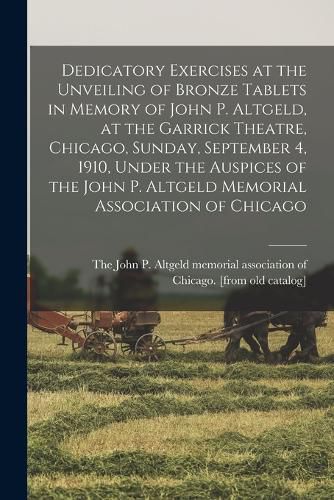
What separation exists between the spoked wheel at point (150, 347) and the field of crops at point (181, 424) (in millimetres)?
115

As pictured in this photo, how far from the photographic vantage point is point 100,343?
15.1 meters

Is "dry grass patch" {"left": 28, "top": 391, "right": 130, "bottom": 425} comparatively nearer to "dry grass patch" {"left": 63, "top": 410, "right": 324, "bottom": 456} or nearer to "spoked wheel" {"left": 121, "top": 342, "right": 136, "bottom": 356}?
"dry grass patch" {"left": 63, "top": 410, "right": 324, "bottom": 456}

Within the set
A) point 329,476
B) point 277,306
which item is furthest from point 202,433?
point 277,306

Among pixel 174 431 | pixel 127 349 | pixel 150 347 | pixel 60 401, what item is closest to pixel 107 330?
pixel 127 349

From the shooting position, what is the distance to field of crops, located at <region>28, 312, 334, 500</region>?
11.2 meters

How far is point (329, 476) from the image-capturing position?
11508 millimetres

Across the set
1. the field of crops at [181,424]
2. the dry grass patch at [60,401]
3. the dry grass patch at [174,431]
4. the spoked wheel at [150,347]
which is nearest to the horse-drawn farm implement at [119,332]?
the spoked wheel at [150,347]

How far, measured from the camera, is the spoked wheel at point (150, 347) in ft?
49.0

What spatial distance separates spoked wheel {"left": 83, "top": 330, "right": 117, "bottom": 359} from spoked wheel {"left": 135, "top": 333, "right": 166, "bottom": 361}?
1.05 ft

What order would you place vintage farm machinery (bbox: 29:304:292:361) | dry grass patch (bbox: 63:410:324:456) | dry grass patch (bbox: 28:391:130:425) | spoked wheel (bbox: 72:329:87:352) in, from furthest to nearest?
1. spoked wheel (bbox: 72:329:87:352)
2. vintage farm machinery (bbox: 29:304:292:361)
3. dry grass patch (bbox: 28:391:130:425)
4. dry grass patch (bbox: 63:410:324:456)

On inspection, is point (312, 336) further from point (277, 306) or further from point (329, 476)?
point (329, 476)

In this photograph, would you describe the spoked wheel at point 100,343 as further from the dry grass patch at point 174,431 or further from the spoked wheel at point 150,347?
the dry grass patch at point 174,431

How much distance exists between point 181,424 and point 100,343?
8.35 ft

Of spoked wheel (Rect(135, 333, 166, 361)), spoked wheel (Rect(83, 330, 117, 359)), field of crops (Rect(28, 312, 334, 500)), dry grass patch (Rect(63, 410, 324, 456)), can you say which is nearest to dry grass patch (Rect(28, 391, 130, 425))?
field of crops (Rect(28, 312, 334, 500))
